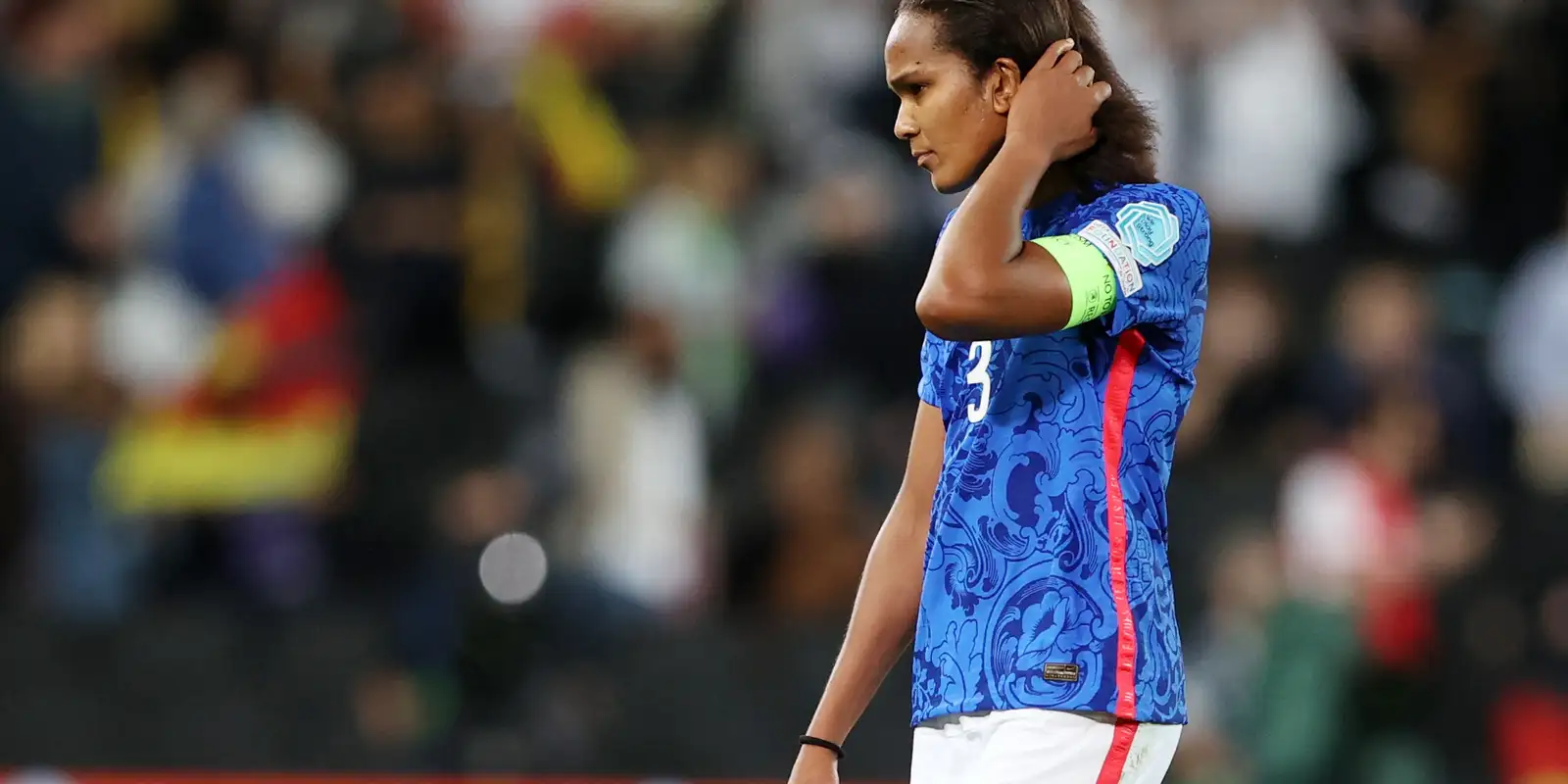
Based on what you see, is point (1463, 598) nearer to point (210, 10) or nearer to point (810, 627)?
point (810, 627)

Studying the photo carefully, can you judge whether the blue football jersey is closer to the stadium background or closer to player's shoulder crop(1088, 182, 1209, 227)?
player's shoulder crop(1088, 182, 1209, 227)

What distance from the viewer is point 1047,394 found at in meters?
3.23

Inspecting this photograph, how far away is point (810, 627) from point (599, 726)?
0.93 meters

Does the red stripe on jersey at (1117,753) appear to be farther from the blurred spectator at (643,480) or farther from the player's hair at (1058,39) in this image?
the blurred spectator at (643,480)

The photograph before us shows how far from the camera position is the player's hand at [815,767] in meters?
3.51

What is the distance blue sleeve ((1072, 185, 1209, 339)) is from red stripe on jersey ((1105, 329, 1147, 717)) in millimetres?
65

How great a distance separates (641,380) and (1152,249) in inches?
253

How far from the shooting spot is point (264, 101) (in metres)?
10.6

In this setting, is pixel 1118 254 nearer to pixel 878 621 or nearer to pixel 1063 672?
pixel 1063 672

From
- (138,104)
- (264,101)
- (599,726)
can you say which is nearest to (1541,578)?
(599,726)

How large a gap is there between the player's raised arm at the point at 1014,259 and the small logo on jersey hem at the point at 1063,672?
1.53 feet

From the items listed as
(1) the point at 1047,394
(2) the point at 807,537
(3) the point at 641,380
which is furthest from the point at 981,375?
(3) the point at 641,380

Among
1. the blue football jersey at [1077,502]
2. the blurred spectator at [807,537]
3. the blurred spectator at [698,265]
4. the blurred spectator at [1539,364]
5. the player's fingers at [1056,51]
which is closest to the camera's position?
the blue football jersey at [1077,502]

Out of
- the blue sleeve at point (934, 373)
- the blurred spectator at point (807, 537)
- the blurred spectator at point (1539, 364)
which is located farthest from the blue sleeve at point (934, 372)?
the blurred spectator at point (1539, 364)
